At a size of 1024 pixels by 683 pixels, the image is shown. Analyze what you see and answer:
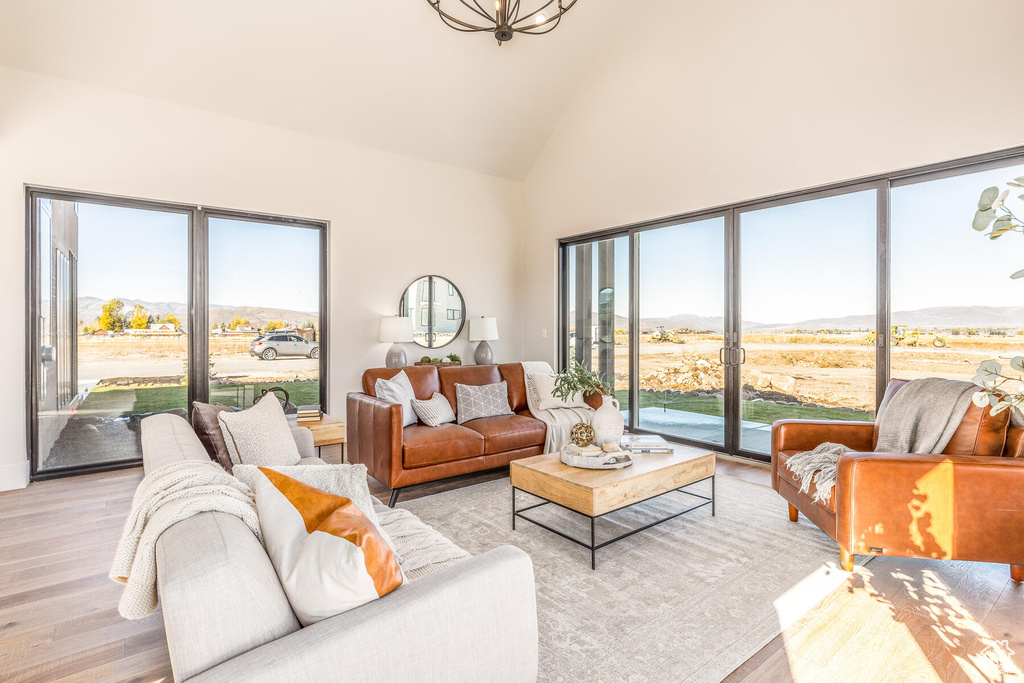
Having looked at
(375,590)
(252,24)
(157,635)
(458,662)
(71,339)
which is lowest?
(157,635)

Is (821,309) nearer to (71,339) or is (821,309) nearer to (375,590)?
(375,590)

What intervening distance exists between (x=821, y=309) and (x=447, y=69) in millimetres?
4027

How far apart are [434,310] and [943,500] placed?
4708mm

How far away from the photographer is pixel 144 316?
14.2 ft

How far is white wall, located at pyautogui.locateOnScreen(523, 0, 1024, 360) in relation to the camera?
3.29 m

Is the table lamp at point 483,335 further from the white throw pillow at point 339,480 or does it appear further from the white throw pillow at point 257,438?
the white throw pillow at point 339,480

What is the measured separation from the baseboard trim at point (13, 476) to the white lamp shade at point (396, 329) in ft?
9.56

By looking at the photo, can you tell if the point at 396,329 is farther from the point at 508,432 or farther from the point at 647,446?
the point at 647,446

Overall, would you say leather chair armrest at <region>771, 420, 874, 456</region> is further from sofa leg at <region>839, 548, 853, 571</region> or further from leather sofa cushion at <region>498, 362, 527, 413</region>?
A: leather sofa cushion at <region>498, 362, 527, 413</region>

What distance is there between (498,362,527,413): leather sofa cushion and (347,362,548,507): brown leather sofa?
0.05m

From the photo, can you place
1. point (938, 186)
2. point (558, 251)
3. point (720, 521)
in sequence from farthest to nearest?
1. point (558, 251)
2. point (938, 186)
3. point (720, 521)

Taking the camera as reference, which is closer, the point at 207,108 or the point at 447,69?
the point at 207,108

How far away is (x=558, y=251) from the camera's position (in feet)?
20.6

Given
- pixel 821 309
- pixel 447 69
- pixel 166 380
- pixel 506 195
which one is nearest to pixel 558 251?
pixel 506 195
